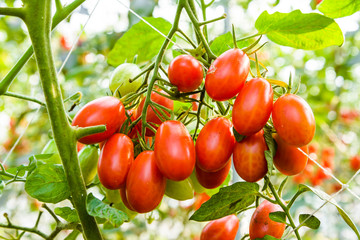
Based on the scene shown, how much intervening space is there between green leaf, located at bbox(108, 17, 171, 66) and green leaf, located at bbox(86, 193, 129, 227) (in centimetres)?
39

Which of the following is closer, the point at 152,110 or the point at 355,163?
the point at 152,110

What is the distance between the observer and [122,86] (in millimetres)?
692

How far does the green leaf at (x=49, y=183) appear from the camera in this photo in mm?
600

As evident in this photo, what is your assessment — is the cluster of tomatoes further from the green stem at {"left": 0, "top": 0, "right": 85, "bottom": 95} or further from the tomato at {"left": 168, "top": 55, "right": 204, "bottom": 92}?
the green stem at {"left": 0, "top": 0, "right": 85, "bottom": 95}

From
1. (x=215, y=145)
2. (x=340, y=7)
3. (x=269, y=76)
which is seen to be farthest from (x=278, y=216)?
(x=269, y=76)

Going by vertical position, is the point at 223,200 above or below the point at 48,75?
below

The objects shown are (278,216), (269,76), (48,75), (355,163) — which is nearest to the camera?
(48,75)

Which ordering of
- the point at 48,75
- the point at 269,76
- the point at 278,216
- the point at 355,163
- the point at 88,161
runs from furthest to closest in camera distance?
the point at 355,163 < the point at 269,76 < the point at 88,161 < the point at 278,216 < the point at 48,75

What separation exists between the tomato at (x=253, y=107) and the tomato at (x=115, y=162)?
16cm

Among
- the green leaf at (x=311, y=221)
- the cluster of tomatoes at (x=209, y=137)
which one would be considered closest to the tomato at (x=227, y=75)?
the cluster of tomatoes at (x=209, y=137)

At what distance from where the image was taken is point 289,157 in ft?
1.97

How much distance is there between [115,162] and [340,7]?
0.46 meters

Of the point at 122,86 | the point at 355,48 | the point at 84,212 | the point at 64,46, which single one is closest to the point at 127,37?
the point at 122,86

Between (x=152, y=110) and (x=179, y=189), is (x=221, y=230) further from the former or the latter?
(x=152, y=110)
